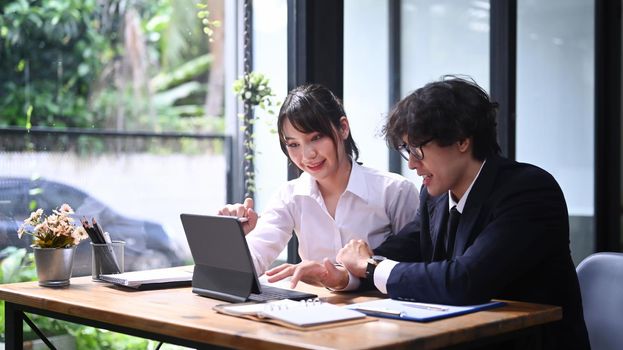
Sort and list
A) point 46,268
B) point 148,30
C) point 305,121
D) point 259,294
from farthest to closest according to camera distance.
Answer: point 148,30 < point 305,121 < point 46,268 < point 259,294

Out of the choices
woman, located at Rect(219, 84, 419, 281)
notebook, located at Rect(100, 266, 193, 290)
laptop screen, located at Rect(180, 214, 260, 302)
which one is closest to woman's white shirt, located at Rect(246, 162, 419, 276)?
woman, located at Rect(219, 84, 419, 281)

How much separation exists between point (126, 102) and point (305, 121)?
28.3 feet

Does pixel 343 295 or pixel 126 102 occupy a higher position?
pixel 126 102

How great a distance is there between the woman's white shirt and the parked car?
2.82 feet

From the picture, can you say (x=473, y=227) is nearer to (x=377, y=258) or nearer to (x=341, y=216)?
(x=377, y=258)

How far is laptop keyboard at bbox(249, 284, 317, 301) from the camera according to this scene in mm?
2064

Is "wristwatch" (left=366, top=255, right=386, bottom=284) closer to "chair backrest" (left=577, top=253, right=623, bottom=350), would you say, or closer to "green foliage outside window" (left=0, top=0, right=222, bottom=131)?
"chair backrest" (left=577, top=253, right=623, bottom=350)

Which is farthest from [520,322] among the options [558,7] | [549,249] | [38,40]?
[38,40]

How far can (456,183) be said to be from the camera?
218 cm

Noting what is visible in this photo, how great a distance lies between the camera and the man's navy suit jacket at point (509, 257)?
1.96m

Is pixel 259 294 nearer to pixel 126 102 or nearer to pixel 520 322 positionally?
pixel 520 322

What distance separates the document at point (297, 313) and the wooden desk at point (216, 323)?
2cm

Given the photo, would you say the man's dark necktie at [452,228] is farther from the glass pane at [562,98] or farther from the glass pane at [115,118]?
the glass pane at [562,98]

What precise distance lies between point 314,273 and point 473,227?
17.1 inches
